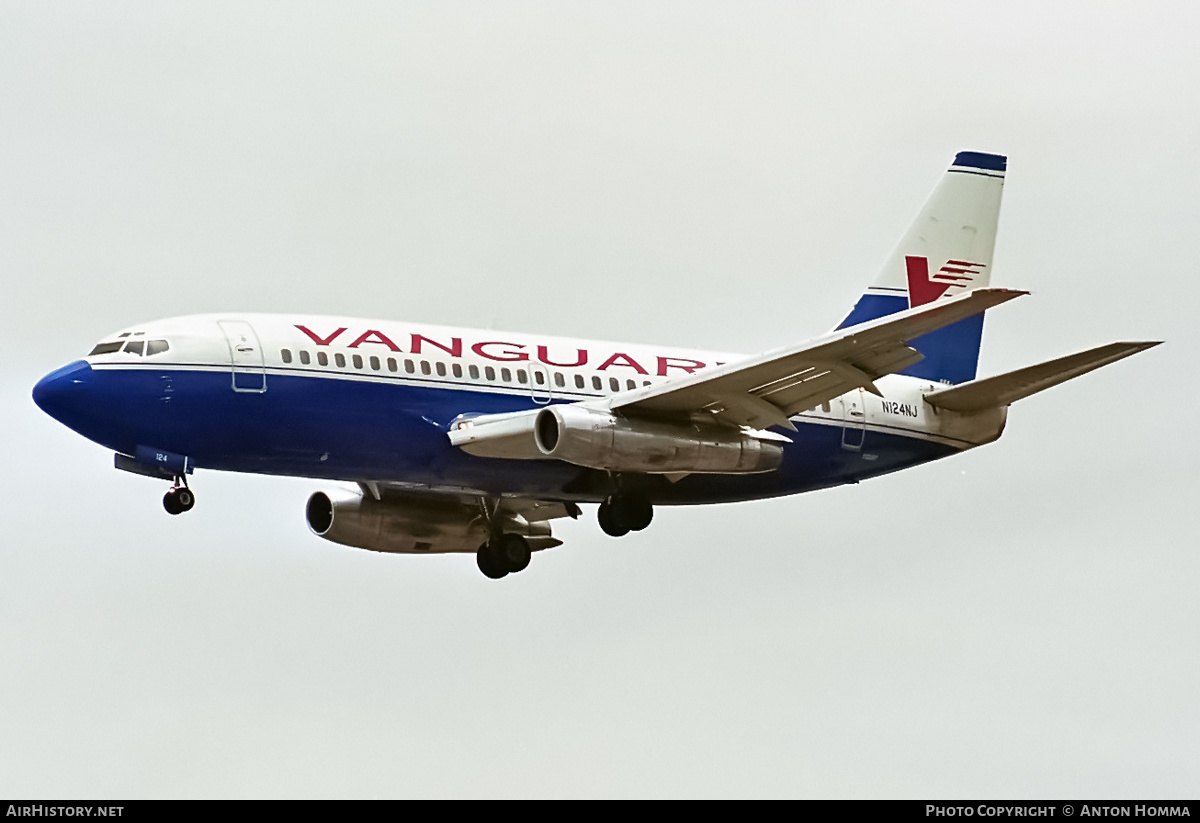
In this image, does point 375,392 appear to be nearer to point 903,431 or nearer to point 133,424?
point 133,424

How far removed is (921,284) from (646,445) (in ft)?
38.5

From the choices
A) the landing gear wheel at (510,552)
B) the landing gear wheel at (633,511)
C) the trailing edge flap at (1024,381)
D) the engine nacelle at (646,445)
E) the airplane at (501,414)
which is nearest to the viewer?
the airplane at (501,414)

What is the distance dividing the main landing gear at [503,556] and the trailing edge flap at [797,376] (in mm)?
6406

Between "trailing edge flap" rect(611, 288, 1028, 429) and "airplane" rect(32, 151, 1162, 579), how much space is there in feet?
0.19

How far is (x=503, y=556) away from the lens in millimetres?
49625

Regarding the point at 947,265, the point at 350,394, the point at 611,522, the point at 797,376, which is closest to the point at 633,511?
the point at 611,522

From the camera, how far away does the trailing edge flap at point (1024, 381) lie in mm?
42188

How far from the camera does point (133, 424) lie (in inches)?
1641

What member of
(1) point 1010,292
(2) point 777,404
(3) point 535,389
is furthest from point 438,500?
(1) point 1010,292

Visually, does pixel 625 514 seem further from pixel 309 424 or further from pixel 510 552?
pixel 309 424

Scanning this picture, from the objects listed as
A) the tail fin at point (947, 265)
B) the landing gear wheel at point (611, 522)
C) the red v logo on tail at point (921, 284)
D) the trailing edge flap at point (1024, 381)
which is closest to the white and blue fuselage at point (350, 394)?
the landing gear wheel at point (611, 522)

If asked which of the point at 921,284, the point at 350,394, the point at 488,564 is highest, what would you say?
the point at 921,284

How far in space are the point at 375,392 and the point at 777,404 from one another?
845 cm

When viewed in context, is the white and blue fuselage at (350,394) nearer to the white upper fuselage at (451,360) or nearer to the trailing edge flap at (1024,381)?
the white upper fuselage at (451,360)
